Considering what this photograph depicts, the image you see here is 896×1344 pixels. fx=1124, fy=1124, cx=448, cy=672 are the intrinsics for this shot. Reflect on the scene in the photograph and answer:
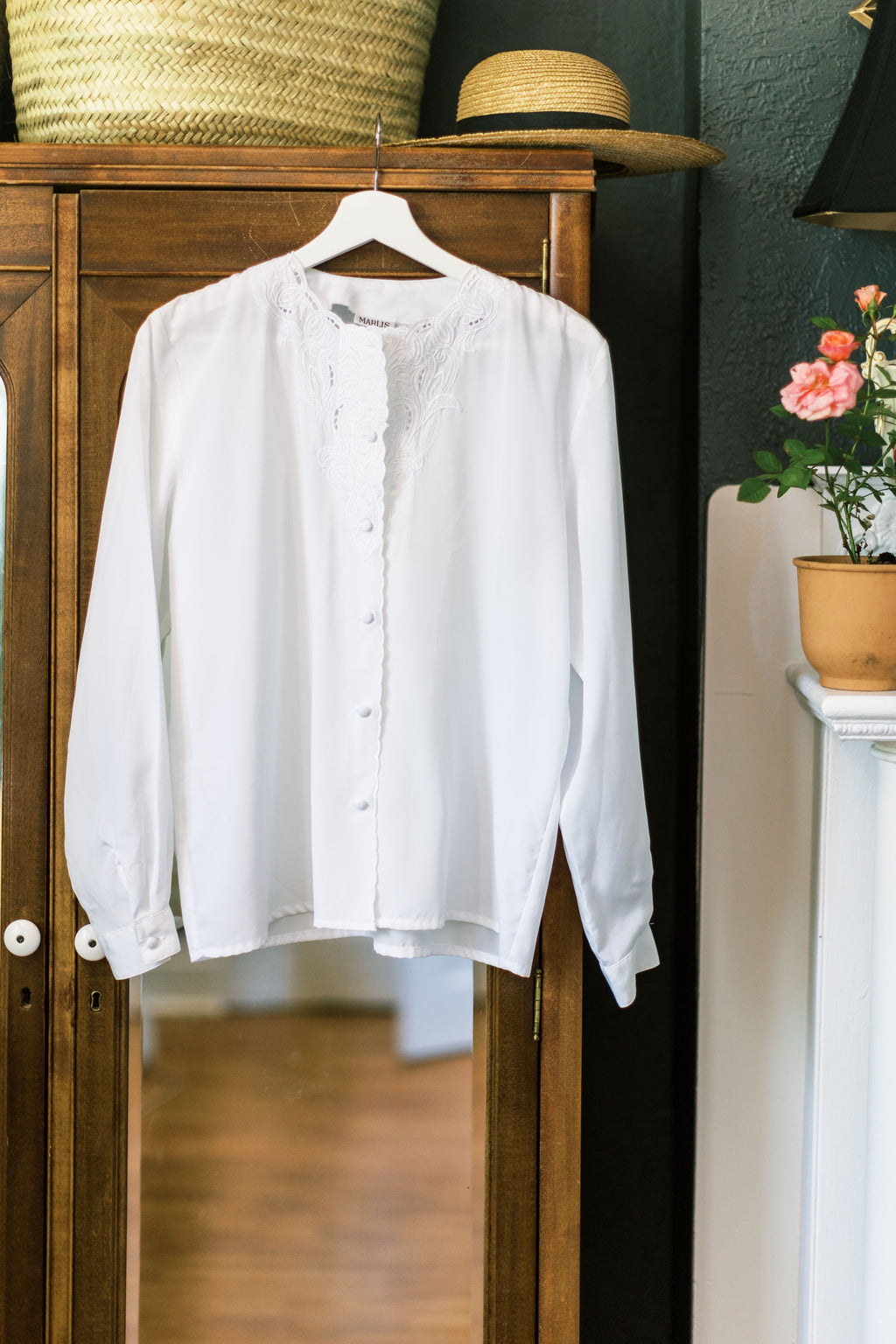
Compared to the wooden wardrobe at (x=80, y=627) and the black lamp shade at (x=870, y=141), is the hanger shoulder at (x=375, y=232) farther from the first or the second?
the black lamp shade at (x=870, y=141)

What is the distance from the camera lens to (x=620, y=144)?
4.37 ft

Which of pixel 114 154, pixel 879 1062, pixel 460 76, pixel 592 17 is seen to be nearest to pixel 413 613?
pixel 114 154

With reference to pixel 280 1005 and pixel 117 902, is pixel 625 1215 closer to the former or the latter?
pixel 280 1005

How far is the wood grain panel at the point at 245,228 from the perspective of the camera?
1267mm

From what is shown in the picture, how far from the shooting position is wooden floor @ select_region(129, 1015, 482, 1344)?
1350 millimetres

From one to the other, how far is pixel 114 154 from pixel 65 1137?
1.14 metres

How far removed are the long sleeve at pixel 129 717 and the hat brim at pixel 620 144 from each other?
437mm

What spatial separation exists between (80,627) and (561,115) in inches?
32.6

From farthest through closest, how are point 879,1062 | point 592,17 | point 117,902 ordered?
point 592,17 < point 879,1062 < point 117,902

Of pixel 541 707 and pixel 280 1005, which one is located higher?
pixel 541 707

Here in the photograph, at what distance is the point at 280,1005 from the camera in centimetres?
135

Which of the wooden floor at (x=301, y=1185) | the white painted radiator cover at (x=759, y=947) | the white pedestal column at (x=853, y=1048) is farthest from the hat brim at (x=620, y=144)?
the wooden floor at (x=301, y=1185)

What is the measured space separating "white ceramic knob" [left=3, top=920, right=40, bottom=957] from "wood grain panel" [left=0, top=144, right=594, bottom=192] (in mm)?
855

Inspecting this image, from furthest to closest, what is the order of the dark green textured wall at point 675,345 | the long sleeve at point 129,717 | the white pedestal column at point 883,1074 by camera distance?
the dark green textured wall at point 675,345 < the white pedestal column at point 883,1074 < the long sleeve at point 129,717
